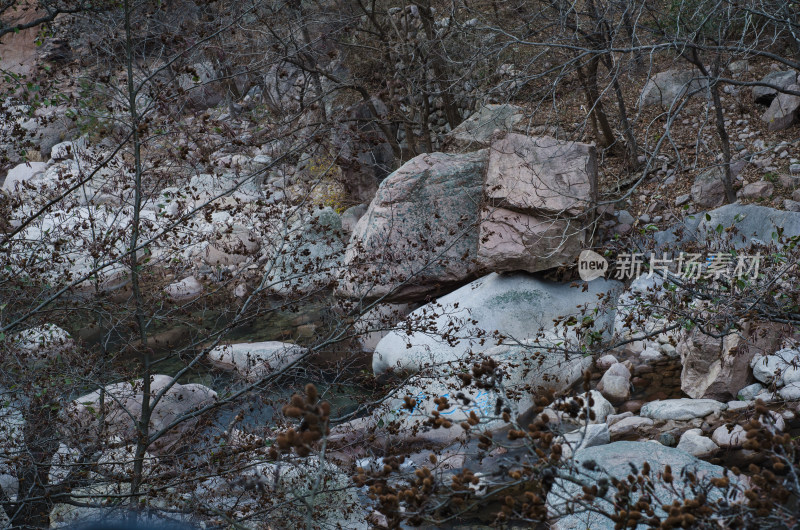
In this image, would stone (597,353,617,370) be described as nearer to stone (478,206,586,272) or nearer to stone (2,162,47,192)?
stone (478,206,586,272)

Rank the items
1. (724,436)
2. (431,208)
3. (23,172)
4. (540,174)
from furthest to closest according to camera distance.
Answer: (23,172)
(431,208)
(540,174)
(724,436)

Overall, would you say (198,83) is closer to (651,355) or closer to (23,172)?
(651,355)

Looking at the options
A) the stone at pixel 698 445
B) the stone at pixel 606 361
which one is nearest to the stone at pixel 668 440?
the stone at pixel 698 445

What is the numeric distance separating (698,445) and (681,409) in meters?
0.52

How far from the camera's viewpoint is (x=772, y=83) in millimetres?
8992

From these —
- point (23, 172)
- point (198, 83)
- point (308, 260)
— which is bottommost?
point (308, 260)

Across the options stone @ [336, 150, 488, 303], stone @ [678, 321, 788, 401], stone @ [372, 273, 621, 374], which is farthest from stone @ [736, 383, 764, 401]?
stone @ [336, 150, 488, 303]

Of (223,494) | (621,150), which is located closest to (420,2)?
(621,150)

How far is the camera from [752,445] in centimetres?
187

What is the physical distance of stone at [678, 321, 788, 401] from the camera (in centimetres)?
570

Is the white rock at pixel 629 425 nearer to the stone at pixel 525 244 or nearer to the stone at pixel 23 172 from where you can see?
the stone at pixel 525 244

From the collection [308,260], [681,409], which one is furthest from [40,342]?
[681,409]

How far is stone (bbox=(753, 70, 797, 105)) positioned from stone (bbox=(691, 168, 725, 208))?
1679 millimetres

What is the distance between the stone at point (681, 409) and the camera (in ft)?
18.5
